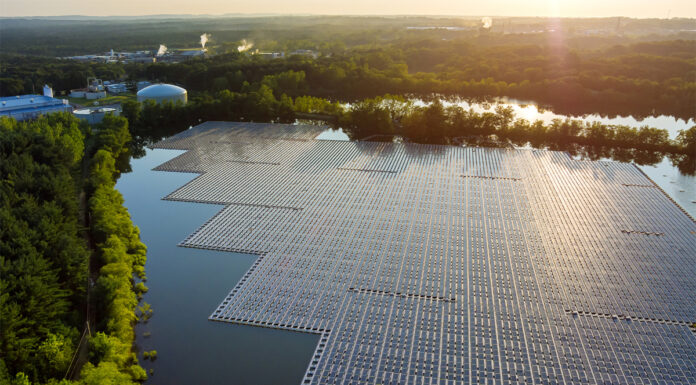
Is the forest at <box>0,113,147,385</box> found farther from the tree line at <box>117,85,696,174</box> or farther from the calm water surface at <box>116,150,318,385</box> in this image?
the tree line at <box>117,85,696,174</box>

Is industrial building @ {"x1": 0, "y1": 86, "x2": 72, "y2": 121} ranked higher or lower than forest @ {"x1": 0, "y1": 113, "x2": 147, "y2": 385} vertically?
higher

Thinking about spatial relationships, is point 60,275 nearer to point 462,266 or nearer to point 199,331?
point 199,331

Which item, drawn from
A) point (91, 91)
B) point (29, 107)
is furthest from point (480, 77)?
point (29, 107)

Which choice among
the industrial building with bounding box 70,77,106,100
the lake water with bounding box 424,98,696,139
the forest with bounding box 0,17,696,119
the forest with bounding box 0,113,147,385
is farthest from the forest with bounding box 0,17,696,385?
the industrial building with bounding box 70,77,106,100

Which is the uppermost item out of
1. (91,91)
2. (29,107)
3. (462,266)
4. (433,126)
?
(91,91)

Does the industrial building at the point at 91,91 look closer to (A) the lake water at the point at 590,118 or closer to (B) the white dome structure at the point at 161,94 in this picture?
(B) the white dome structure at the point at 161,94

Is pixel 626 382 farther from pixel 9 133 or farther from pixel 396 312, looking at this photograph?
pixel 9 133

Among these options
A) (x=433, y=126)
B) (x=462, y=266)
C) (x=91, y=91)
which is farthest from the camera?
(x=91, y=91)
